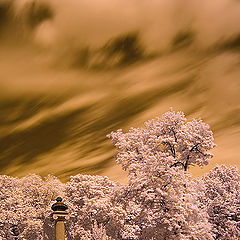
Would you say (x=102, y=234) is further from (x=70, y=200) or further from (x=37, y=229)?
(x=70, y=200)

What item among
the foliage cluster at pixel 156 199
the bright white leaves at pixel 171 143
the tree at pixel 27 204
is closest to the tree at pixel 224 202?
the foliage cluster at pixel 156 199

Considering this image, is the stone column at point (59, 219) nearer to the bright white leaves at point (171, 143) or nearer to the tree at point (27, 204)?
the bright white leaves at point (171, 143)

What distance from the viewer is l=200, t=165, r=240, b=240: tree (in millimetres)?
52281

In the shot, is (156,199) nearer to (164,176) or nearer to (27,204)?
(164,176)

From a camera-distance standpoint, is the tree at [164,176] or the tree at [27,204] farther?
the tree at [27,204]

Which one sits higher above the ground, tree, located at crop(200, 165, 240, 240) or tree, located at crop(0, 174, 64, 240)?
tree, located at crop(0, 174, 64, 240)

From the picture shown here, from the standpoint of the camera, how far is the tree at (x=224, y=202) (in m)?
52.3

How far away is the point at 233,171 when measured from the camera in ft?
194

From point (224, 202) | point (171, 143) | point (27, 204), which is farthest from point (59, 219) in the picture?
point (224, 202)

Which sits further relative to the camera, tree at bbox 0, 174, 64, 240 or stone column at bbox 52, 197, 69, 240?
tree at bbox 0, 174, 64, 240

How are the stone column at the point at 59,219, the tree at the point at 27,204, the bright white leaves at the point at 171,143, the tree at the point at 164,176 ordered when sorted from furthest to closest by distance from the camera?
the tree at the point at 27,204 → the bright white leaves at the point at 171,143 → the tree at the point at 164,176 → the stone column at the point at 59,219

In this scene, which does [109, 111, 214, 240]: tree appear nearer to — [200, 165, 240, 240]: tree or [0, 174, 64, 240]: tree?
[200, 165, 240, 240]: tree

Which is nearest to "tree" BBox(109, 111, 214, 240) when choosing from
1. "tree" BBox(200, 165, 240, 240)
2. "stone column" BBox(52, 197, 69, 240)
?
"stone column" BBox(52, 197, 69, 240)

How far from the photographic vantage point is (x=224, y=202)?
5428cm
